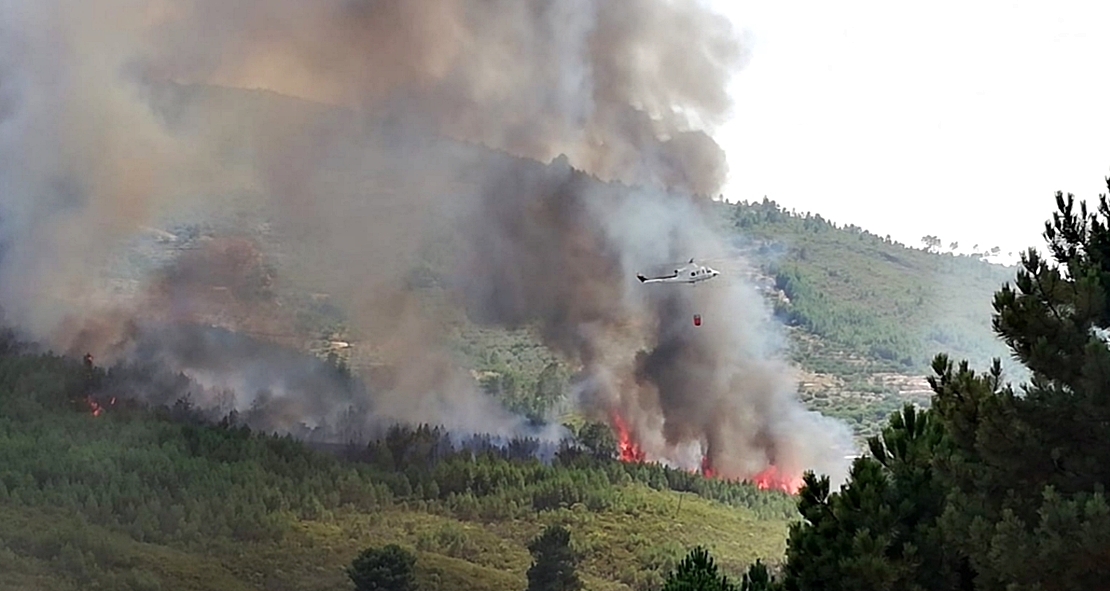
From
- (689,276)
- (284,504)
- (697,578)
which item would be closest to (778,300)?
(689,276)

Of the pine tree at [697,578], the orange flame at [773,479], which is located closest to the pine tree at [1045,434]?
the pine tree at [697,578]

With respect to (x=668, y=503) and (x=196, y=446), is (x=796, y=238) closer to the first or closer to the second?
(x=668, y=503)

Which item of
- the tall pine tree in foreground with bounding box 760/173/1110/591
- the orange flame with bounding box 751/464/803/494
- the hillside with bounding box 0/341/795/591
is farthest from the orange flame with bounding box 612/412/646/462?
the tall pine tree in foreground with bounding box 760/173/1110/591

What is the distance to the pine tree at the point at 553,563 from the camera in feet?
203

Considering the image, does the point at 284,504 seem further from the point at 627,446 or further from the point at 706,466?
the point at 706,466

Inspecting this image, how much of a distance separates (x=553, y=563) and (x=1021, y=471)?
49.5 metres

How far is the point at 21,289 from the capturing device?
68.3m

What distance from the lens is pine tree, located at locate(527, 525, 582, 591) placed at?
61781mm

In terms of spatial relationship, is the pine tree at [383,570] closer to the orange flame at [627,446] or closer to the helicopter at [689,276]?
the orange flame at [627,446]

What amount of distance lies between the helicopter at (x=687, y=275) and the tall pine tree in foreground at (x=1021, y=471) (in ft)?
181

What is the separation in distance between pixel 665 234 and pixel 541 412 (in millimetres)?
13949

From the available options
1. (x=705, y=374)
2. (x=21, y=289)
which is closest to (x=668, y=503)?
(x=705, y=374)

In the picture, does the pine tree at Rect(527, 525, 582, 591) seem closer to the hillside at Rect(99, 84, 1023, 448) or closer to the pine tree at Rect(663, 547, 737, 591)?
the hillside at Rect(99, 84, 1023, 448)

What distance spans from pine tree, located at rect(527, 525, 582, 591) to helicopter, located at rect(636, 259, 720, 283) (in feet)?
54.0
